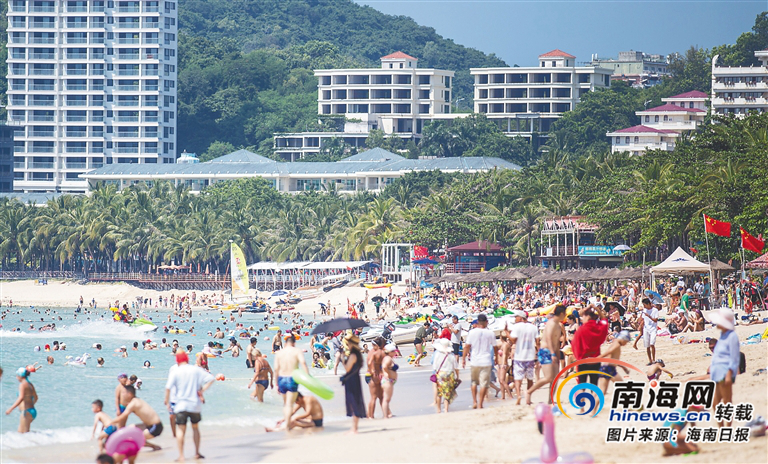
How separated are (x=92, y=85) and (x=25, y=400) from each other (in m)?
111

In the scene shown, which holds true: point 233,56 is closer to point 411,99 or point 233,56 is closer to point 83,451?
point 411,99

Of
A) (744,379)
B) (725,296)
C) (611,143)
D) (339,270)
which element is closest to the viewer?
(744,379)

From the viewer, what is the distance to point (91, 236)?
80.3 metres

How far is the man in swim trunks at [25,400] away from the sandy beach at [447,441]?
0.94 m

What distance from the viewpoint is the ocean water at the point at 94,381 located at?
18.3 m

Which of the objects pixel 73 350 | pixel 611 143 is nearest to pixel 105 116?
pixel 611 143

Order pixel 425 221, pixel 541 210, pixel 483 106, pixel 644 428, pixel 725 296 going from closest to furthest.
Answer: pixel 644 428, pixel 725 296, pixel 541 210, pixel 425 221, pixel 483 106

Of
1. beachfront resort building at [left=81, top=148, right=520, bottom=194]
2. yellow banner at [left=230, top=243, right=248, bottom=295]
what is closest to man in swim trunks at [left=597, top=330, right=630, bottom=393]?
yellow banner at [left=230, top=243, right=248, bottom=295]

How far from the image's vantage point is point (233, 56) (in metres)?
138

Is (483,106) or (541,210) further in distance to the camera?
(483,106)

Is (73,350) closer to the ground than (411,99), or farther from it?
closer to the ground

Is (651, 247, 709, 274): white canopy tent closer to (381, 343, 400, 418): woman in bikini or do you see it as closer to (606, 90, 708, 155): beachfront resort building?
(381, 343, 400, 418): woman in bikini

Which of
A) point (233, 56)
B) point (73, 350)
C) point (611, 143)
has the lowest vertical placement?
point (73, 350)

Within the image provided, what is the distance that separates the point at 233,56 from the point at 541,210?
86138 millimetres
